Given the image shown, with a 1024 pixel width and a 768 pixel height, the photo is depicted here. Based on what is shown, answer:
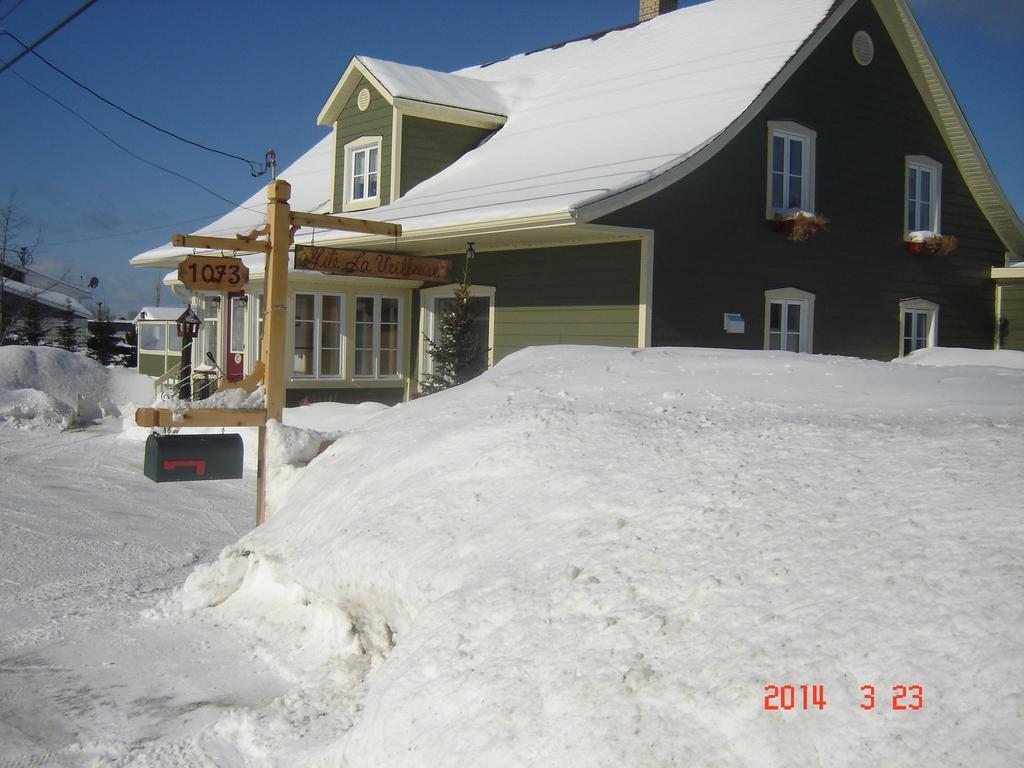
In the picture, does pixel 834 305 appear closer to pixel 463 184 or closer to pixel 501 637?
pixel 463 184

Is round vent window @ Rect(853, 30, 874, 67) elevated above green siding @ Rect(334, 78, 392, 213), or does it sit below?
above

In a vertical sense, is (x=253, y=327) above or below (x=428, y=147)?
below

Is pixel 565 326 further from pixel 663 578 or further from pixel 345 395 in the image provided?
pixel 663 578

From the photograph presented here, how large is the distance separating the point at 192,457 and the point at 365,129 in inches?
475

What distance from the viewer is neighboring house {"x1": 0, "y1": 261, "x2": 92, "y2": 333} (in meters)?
44.1

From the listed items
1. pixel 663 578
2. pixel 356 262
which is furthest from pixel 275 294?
pixel 663 578

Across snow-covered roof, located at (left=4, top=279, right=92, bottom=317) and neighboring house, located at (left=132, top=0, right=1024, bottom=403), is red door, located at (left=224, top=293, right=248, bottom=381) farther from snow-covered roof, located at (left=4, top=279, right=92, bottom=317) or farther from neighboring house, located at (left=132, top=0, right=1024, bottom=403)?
snow-covered roof, located at (left=4, top=279, right=92, bottom=317)

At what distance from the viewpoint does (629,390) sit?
592 centimetres

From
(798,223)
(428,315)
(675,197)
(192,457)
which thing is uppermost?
(675,197)

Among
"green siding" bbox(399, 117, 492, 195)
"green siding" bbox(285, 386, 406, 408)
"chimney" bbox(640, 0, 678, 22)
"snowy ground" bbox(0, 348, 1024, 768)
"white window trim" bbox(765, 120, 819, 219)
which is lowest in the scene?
"snowy ground" bbox(0, 348, 1024, 768)

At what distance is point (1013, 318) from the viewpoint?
55.7ft

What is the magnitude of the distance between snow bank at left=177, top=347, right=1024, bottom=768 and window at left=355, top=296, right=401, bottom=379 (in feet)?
35.8

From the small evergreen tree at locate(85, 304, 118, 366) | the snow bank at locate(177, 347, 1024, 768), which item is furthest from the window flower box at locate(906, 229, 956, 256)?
the small evergreen tree at locate(85, 304, 118, 366)

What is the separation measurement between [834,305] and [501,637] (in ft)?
40.2
